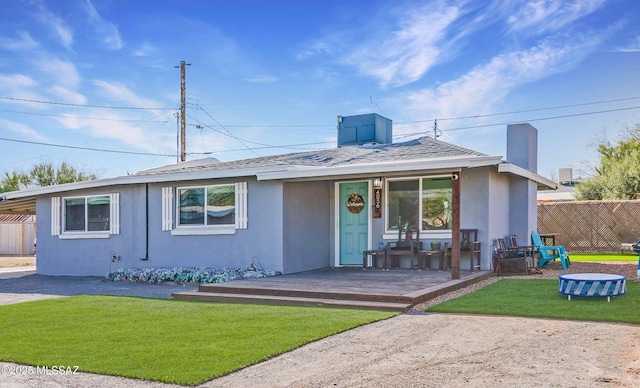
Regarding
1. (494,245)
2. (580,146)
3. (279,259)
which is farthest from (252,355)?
(580,146)

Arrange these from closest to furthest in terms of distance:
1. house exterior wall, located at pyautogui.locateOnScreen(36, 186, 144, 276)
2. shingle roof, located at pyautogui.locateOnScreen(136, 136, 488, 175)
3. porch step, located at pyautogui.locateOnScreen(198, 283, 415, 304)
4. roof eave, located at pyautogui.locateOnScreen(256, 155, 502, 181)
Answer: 1. porch step, located at pyautogui.locateOnScreen(198, 283, 415, 304)
2. roof eave, located at pyautogui.locateOnScreen(256, 155, 502, 181)
3. shingle roof, located at pyautogui.locateOnScreen(136, 136, 488, 175)
4. house exterior wall, located at pyautogui.locateOnScreen(36, 186, 144, 276)

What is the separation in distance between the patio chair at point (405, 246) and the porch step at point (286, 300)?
4.00m

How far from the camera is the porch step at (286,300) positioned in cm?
776

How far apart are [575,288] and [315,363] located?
15.0 feet

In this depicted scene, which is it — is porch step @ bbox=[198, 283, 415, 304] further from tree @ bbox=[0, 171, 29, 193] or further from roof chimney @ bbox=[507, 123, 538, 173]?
tree @ bbox=[0, 171, 29, 193]

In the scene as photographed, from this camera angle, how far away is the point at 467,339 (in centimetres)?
580

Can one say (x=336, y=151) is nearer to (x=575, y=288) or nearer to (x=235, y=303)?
(x=235, y=303)

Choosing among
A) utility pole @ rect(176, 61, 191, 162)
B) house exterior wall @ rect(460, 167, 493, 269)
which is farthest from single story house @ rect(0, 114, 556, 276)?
utility pole @ rect(176, 61, 191, 162)

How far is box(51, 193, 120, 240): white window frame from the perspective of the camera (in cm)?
1425

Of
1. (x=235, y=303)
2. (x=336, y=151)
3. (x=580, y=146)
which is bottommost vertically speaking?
(x=235, y=303)

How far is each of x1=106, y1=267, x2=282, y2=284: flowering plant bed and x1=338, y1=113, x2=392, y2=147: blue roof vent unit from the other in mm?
6172

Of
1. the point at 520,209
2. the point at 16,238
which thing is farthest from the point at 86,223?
the point at 16,238

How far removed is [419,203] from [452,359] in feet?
25.0

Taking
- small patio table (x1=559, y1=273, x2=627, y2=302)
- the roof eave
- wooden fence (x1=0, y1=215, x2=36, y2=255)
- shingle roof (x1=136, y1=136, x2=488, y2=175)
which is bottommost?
wooden fence (x1=0, y1=215, x2=36, y2=255)
